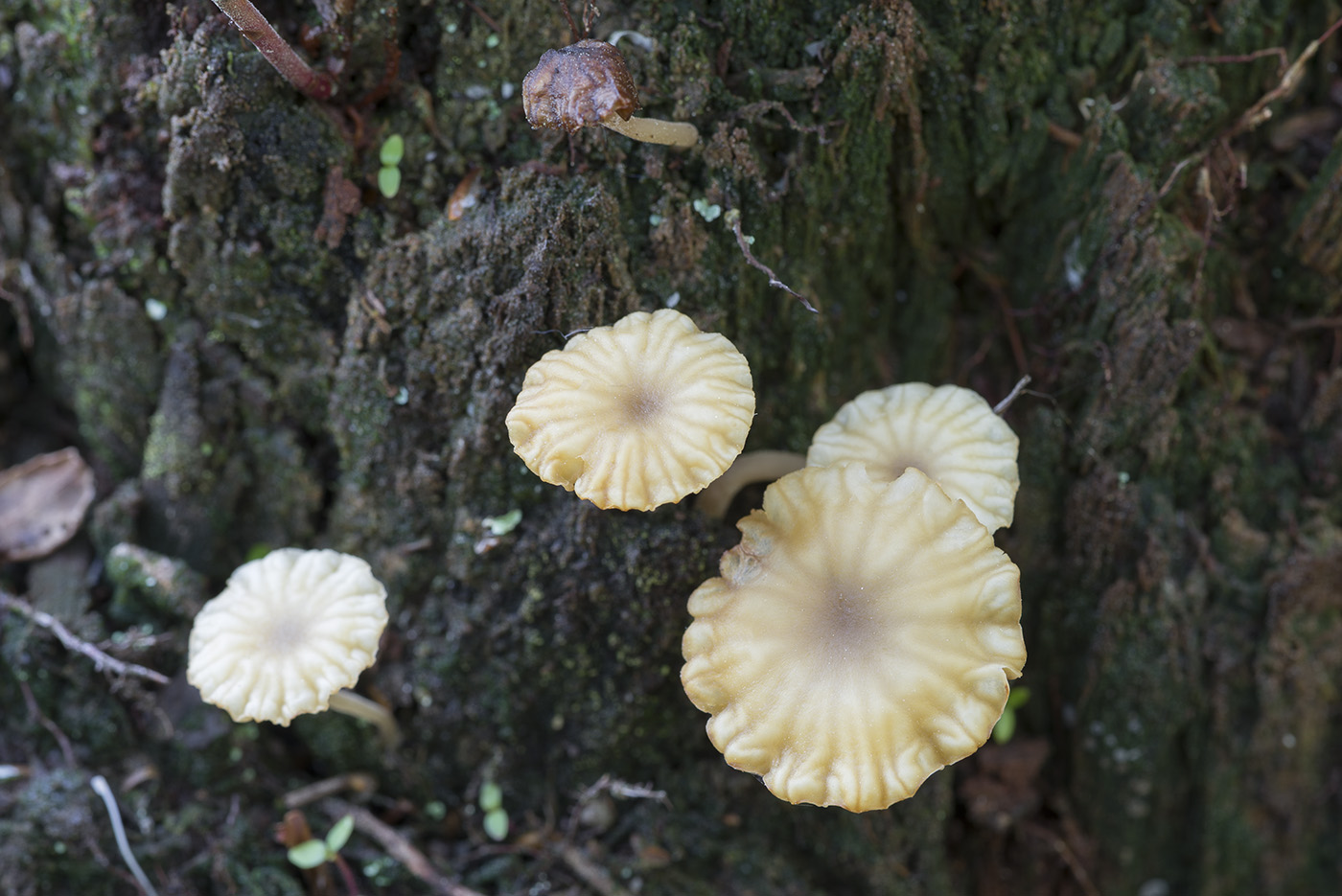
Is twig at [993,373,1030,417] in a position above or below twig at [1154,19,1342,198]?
below

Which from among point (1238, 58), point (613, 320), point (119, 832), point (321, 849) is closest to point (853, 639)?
point (613, 320)

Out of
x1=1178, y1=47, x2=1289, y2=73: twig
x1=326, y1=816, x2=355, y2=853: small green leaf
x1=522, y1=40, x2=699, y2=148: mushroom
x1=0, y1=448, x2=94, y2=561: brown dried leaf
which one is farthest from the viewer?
x1=0, y1=448, x2=94, y2=561: brown dried leaf

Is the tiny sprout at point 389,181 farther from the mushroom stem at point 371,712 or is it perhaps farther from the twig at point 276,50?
the mushroom stem at point 371,712

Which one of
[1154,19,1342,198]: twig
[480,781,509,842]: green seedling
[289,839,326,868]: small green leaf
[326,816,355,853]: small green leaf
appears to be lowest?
[289,839,326,868]: small green leaf

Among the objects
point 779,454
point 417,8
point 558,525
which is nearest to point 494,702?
point 558,525

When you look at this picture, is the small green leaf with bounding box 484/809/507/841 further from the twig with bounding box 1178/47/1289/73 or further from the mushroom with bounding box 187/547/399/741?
the twig with bounding box 1178/47/1289/73

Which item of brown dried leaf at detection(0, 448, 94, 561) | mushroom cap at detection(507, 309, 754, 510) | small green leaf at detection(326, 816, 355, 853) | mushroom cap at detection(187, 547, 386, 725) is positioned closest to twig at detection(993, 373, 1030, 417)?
mushroom cap at detection(507, 309, 754, 510)

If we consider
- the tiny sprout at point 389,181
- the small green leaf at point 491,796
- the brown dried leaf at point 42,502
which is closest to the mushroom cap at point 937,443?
the tiny sprout at point 389,181
